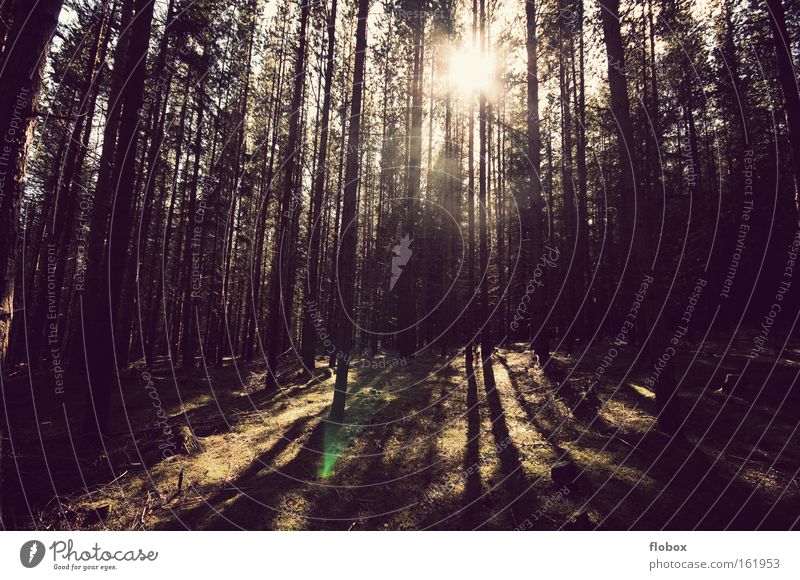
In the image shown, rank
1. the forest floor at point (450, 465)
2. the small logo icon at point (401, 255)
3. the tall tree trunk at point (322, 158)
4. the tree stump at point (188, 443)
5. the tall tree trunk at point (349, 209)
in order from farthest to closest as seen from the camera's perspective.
A: the small logo icon at point (401, 255), the tall tree trunk at point (322, 158), the tall tree trunk at point (349, 209), the tree stump at point (188, 443), the forest floor at point (450, 465)

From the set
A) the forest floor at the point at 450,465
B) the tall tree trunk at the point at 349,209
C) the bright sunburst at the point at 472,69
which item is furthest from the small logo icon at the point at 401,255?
the tall tree trunk at the point at 349,209

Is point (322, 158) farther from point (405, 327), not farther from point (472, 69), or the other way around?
point (405, 327)

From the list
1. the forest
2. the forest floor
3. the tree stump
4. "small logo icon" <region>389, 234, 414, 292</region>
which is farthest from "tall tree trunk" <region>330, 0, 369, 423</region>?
"small logo icon" <region>389, 234, 414, 292</region>

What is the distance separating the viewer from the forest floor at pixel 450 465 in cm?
471

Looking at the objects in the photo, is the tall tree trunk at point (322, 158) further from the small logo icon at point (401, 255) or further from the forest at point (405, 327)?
the small logo icon at point (401, 255)

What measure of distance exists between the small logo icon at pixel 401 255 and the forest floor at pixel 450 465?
12.9m

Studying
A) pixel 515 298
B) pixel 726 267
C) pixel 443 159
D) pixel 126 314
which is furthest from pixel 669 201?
pixel 126 314

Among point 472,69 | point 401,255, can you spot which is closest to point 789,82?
point 472,69

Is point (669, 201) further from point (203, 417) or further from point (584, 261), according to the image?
point (203, 417)

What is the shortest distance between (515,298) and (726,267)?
13.9m
